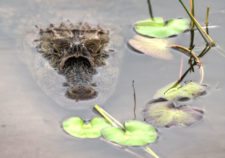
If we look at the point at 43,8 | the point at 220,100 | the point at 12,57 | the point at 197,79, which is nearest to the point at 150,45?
the point at 197,79

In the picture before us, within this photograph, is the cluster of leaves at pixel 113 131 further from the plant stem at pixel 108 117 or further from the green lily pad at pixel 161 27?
the green lily pad at pixel 161 27

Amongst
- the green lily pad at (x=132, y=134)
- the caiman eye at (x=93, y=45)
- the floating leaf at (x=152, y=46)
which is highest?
the caiman eye at (x=93, y=45)

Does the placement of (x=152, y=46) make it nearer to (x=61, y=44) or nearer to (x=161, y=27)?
(x=161, y=27)

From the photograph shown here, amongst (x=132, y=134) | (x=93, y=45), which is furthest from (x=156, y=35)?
(x=132, y=134)

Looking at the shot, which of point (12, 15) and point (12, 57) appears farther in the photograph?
point (12, 15)

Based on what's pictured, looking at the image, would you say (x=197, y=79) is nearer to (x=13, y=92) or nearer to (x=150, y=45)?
(x=150, y=45)

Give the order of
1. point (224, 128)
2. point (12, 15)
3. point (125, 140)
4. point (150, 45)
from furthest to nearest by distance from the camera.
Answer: point (12, 15), point (150, 45), point (224, 128), point (125, 140)

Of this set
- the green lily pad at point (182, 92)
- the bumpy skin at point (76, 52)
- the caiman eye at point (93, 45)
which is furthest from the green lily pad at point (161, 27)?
the green lily pad at point (182, 92)
